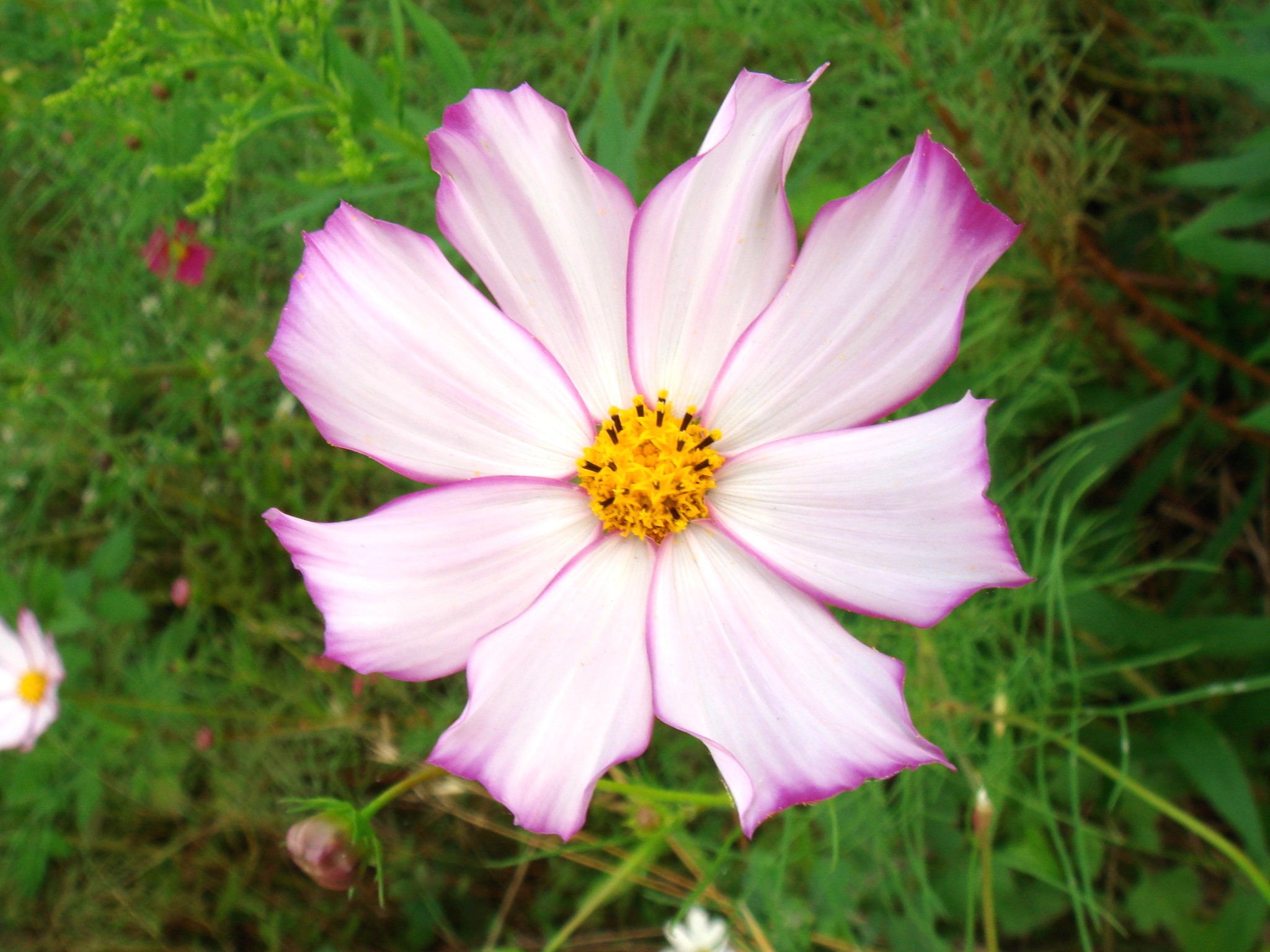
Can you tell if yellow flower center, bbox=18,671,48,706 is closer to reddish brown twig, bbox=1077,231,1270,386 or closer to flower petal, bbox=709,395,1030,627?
flower petal, bbox=709,395,1030,627

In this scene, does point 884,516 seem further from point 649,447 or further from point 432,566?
point 432,566

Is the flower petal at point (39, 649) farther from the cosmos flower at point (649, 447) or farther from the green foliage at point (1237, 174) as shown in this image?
the green foliage at point (1237, 174)

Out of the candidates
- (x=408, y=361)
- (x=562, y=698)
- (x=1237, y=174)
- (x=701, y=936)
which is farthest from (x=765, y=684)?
(x=1237, y=174)

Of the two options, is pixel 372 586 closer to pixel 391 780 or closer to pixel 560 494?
pixel 560 494

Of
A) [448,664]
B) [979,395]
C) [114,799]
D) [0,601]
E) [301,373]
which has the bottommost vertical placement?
[114,799]

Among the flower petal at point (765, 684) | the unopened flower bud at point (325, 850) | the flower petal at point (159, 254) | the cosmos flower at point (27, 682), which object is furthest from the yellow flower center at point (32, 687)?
the flower petal at point (765, 684)

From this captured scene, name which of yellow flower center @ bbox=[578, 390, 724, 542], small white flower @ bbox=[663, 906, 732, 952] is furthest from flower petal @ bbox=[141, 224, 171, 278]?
small white flower @ bbox=[663, 906, 732, 952]

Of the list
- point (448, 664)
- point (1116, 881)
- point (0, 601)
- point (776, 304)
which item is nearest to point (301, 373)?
point (448, 664)
